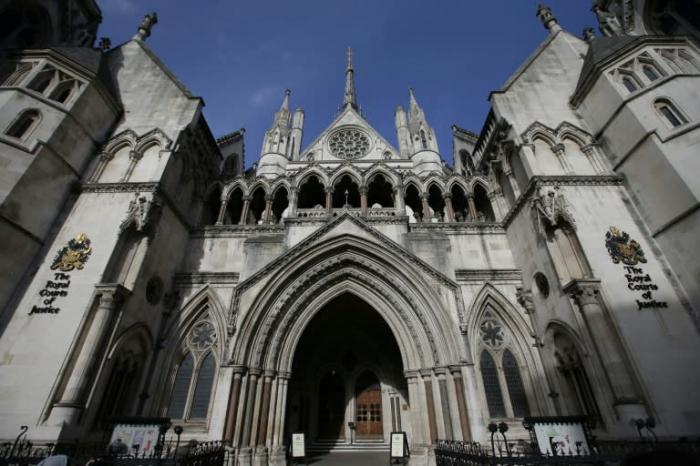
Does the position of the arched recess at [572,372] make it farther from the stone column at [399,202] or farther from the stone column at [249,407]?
the stone column at [249,407]

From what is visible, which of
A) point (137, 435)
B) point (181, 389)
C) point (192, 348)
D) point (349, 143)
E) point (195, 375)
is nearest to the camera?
point (137, 435)

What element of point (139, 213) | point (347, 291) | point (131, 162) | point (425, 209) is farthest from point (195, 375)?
point (425, 209)

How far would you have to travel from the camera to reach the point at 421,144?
2608 cm

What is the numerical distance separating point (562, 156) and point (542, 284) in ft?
17.4

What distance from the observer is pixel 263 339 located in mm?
11789

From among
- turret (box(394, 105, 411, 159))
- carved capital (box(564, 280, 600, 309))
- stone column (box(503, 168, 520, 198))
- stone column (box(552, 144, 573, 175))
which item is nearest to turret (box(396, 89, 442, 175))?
turret (box(394, 105, 411, 159))

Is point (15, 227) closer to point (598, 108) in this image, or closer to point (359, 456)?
point (359, 456)

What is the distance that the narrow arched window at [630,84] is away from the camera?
12.2m

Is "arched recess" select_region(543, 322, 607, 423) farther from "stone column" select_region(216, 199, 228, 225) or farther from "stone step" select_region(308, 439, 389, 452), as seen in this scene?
"stone column" select_region(216, 199, 228, 225)

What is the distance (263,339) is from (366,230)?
18.8ft

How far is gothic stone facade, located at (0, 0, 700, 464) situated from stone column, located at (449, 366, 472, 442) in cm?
4

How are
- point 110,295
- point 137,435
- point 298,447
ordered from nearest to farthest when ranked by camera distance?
point 137,435, point 110,295, point 298,447

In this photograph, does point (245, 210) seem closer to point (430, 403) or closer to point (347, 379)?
point (347, 379)

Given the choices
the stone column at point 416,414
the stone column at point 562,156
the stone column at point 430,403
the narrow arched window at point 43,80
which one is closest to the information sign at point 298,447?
the stone column at point 416,414
